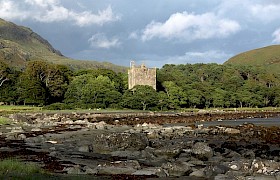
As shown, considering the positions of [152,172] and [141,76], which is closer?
[152,172]

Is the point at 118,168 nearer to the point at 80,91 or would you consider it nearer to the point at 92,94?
the point at 92,94

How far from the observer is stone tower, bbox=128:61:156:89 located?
123m

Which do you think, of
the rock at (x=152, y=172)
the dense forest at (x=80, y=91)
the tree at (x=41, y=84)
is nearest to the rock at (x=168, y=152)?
the rock at (x=152, y=172)

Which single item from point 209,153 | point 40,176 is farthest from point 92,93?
point 40,176

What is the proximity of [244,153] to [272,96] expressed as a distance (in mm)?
142877

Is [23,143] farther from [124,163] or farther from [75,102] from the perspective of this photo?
[75,102]

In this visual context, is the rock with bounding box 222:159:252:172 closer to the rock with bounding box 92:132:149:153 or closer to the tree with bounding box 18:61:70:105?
the rock with bounding box 92:132:149:153

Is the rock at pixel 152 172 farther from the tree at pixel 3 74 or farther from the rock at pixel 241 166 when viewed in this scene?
the tree at pixel 3 74

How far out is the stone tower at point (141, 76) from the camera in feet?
404

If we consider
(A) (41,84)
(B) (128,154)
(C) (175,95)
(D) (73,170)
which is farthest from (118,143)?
(C) (175,95)

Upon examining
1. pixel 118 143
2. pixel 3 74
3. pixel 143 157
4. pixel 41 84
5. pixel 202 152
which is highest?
pixel 3 74

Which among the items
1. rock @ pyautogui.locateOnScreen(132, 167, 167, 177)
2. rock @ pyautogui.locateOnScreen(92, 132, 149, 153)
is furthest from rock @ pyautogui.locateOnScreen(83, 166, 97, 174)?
rock @ pyautogui.locateOnScreen(92, 132, 149, 153)

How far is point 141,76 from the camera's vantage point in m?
124

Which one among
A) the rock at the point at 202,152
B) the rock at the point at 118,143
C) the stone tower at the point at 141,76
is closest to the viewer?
the rock at the point at 202,152
